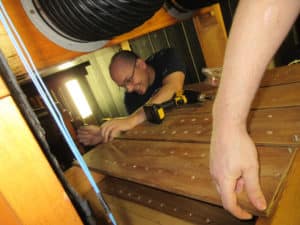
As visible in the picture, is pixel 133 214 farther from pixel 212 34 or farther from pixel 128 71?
pixel 212 34

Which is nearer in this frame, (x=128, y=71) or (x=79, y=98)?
(x=128, y=71)

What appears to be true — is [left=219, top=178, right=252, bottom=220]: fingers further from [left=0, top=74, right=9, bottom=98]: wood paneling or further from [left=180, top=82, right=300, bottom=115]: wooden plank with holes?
[left=180, top=82, right=300, bottom=115]: wooden plank with holes

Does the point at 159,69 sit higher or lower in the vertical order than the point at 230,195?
higher

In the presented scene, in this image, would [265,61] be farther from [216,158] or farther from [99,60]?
[99,60]

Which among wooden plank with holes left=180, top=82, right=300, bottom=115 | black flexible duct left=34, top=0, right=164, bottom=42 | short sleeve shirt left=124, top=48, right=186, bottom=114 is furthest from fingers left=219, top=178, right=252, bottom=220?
short sleeve shirt left=124, top=48, right=186, bottom=114

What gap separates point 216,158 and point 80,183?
1098mm

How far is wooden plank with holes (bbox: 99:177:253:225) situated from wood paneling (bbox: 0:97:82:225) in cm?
63

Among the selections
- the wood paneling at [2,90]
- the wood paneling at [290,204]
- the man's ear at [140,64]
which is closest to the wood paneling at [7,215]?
the wood paneling at [2,90]

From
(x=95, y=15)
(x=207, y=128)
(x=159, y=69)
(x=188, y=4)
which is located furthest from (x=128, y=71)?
(x=207, y=128)

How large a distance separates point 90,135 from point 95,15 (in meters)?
1.08

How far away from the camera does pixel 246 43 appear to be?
0.54m

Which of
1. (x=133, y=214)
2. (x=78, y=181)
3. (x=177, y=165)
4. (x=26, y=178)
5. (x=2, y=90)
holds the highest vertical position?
(x=2, y=90)

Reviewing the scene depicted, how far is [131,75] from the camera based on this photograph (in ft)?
8.11

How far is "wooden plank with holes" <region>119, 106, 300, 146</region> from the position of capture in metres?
0.90
